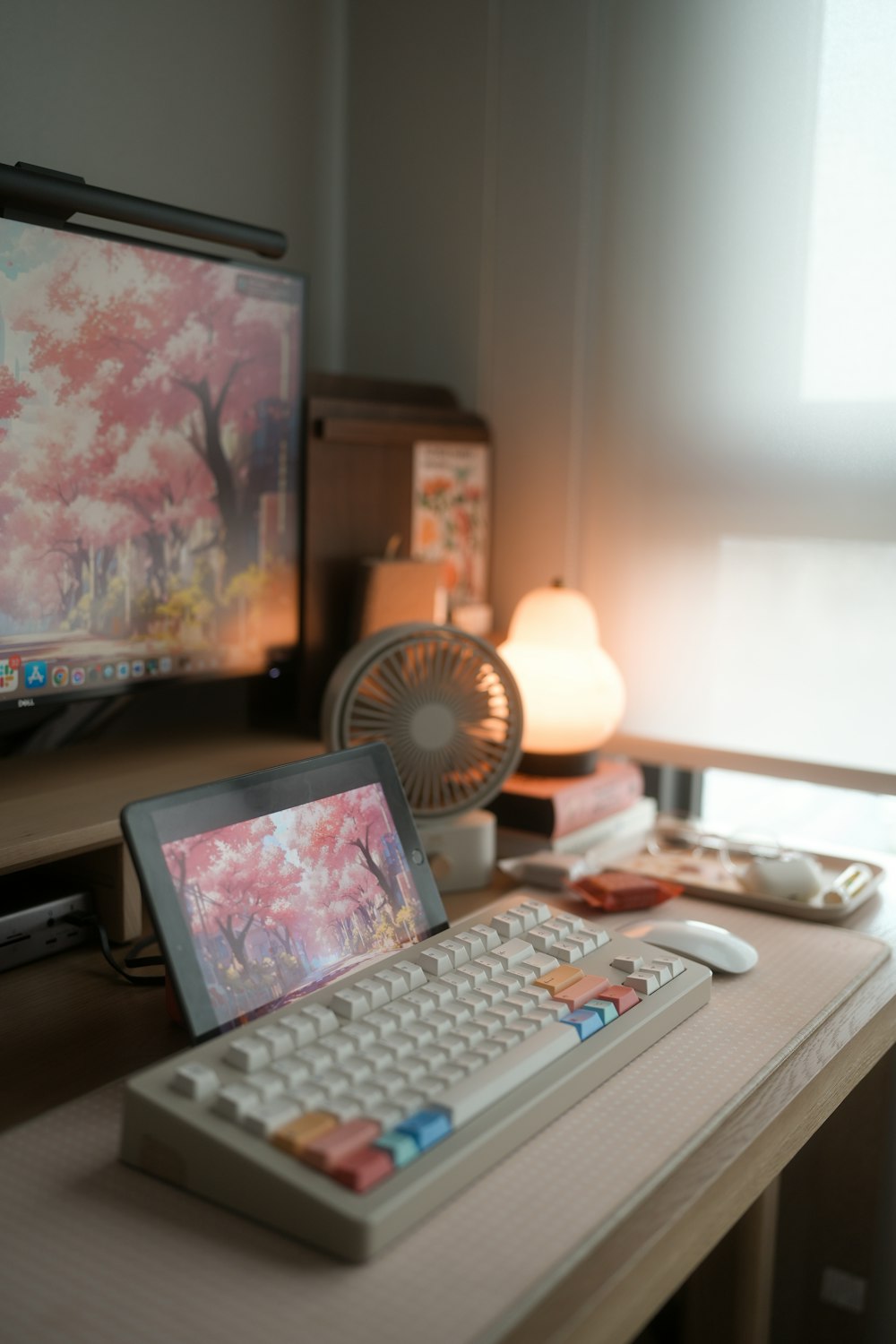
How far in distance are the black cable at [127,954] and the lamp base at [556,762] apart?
533 mm

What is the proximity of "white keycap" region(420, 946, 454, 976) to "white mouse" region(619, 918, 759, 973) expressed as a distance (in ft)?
0.71

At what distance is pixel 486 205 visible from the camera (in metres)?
1.65

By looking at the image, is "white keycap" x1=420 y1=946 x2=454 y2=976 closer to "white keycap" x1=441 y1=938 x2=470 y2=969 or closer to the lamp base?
"white keycap" x1=441 y1=938 x2=470 y2=969

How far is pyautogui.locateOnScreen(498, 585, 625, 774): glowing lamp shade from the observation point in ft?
4.69

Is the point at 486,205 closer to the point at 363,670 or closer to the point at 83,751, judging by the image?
the point at 363,670

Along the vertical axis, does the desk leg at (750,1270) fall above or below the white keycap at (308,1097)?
below

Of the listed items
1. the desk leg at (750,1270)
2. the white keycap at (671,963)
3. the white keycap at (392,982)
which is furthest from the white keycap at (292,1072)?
the desk leg at (750,1270)

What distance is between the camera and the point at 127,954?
1042mm

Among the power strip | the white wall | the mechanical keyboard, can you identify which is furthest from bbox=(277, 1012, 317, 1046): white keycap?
the white wall

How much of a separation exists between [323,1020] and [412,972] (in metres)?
0.10

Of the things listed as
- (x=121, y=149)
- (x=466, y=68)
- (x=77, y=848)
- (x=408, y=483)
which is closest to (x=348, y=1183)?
(x=77, y=848)

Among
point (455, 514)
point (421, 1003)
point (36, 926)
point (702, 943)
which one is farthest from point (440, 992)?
point (455, 514)

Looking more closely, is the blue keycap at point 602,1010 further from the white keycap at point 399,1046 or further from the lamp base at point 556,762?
the lamp base at point 556,762

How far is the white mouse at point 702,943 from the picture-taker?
102 cm
